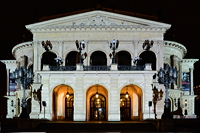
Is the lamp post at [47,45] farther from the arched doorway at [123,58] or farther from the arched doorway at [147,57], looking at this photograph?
the arched doorway at [147,57]

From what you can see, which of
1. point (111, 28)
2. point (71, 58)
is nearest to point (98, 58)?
point (71, 58)

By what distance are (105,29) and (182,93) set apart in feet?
64.7

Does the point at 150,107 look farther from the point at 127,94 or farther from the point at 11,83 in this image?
the point at 11,83

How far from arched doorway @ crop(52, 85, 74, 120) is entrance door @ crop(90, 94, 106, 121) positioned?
317 centimetres

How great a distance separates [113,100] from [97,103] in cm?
662

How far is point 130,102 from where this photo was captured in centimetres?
5694

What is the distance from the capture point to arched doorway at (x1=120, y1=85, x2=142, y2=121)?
5431 cm

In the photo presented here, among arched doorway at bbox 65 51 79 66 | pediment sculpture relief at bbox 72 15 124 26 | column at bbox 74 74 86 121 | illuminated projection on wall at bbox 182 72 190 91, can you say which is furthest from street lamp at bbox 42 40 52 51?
illuminated projection on wall at bbox 182 72 190 91

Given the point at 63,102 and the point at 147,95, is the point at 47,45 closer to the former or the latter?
the point at 63,102

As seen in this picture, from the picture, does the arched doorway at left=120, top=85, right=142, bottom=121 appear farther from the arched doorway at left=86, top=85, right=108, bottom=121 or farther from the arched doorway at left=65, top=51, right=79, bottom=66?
the arched doorway at left=65, top=51, right=79, bottom=66

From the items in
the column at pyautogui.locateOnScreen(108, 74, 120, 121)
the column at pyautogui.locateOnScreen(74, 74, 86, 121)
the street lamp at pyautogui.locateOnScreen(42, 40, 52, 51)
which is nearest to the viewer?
the column at pyautogui.locateOnScreen(108, 74, 120, 121)

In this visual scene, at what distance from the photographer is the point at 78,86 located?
5047 cm

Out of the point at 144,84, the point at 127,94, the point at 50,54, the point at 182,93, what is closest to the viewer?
the point at 144,84

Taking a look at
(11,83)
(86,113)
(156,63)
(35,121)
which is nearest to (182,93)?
(156,63)
